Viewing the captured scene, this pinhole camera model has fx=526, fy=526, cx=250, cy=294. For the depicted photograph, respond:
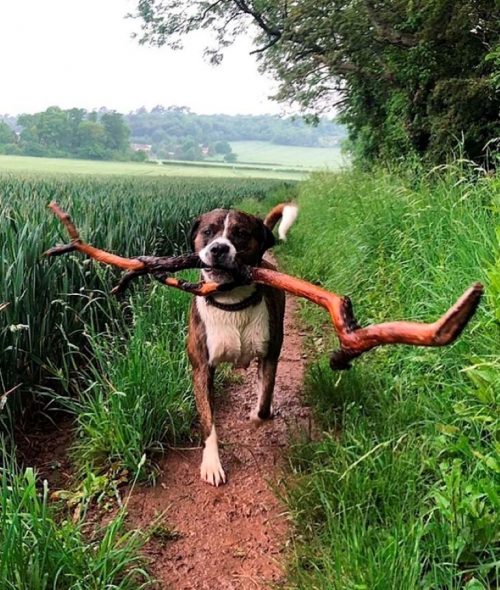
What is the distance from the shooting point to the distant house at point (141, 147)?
46719 mm

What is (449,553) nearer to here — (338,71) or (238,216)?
(238,216)

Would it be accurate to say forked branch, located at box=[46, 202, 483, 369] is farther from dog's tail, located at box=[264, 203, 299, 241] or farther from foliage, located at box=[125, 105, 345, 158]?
foliage, located at box=[125, 105, 345, 158]

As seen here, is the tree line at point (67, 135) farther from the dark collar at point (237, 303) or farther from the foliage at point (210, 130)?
the dark collar at point (237, 303)

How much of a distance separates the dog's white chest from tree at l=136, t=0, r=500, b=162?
3.65 meters

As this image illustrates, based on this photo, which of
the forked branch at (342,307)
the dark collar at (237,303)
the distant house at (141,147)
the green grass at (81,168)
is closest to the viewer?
the forked branch at (342,307)

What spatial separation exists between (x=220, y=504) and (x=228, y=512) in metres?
0.07

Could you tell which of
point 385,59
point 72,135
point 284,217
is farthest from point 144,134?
point 284,217

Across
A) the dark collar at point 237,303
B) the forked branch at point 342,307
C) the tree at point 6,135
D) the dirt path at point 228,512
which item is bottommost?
the dirt path at point 228,512

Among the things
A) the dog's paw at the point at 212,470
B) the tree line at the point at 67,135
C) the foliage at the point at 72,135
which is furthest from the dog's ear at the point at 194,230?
the foliage at the point at 72,135

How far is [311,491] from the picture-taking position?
222cm

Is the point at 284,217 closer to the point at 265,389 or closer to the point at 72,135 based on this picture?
the point at 265,389

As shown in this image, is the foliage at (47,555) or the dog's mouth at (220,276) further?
the dog's mouth at (220,276)

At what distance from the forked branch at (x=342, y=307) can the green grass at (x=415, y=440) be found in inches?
24.0

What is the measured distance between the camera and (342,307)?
174 cm
